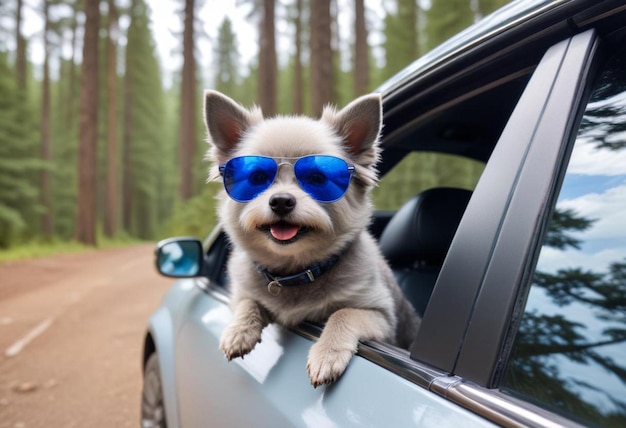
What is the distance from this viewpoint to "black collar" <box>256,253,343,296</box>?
1.97 meters

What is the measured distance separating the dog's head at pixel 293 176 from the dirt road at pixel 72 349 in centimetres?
284

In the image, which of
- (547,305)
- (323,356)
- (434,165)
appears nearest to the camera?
(547,305)

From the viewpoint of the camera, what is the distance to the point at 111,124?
100ft

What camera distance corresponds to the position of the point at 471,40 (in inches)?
62.1

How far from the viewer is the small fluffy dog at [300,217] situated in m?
1.89

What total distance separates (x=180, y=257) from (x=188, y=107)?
20.0 metres

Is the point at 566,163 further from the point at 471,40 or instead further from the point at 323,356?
the point at 323,356

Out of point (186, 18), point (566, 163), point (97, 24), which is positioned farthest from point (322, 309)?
point (97, 24)

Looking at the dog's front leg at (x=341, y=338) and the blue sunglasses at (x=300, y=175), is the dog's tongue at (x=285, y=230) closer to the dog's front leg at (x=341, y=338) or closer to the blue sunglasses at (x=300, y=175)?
the blue sunglasses at (x=300, y=175)

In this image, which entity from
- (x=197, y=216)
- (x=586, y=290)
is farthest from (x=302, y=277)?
(x=197, y=216)

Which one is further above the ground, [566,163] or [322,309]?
[566,163]

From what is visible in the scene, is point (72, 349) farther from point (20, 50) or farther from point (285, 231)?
point (20, 50)

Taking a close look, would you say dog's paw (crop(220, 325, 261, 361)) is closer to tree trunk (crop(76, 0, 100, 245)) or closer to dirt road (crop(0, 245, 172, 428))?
dirt road (crop(0, 245, 172, 428))

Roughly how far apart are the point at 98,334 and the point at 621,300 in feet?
22.9
